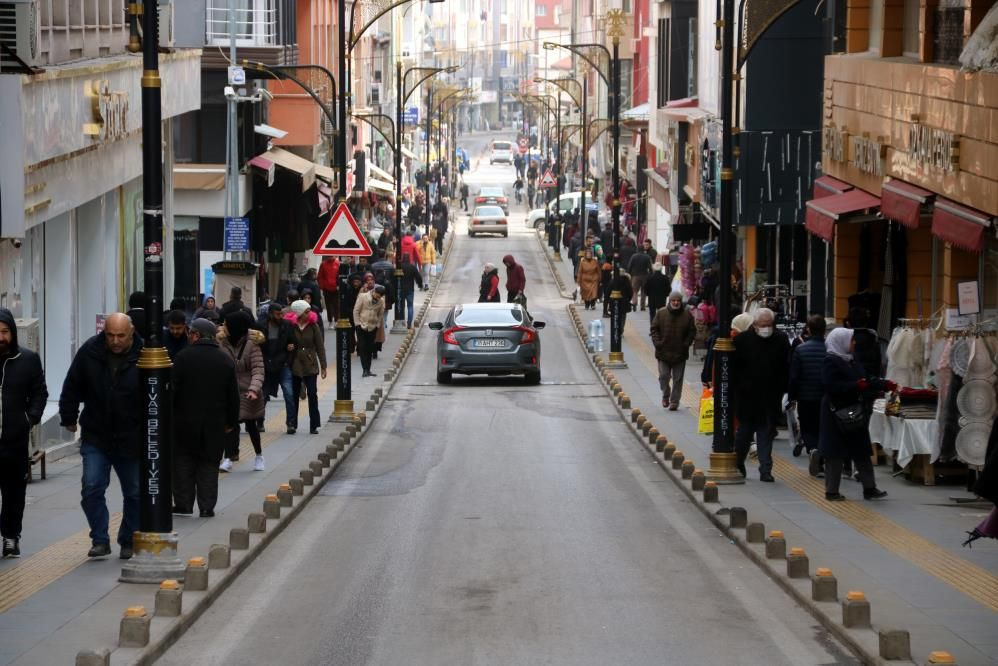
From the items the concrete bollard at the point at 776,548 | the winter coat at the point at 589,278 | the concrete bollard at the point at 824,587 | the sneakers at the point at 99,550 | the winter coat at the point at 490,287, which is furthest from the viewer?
the winter coat at the point at 589,278

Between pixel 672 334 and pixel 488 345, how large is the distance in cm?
566

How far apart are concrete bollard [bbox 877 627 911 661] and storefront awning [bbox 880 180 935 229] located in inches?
404

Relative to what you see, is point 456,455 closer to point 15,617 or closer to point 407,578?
point 407,578

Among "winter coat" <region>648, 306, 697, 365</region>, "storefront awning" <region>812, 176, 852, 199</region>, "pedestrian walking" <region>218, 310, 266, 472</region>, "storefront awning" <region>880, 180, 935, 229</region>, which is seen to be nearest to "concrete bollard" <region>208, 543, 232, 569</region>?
"pedestrian walking" <region>218, 310, 266, 472</region>

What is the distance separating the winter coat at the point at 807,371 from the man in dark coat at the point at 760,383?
11 centimetres

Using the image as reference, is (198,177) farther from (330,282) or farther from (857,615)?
(857,615)

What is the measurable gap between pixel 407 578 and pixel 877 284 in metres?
14.1

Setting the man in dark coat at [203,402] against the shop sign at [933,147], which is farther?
the shop sign at [933,147]

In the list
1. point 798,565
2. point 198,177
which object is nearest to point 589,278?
point 198,177

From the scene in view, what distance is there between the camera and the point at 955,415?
56.0 ft

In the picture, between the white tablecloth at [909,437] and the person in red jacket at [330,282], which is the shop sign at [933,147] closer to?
the white tablecloth at [909,437]

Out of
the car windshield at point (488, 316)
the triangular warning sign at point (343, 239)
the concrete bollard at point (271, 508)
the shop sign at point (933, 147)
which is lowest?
the car windshield at point (488, 316)

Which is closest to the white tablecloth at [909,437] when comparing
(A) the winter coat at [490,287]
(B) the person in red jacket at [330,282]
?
(B) the person in red jacket at [330,282]

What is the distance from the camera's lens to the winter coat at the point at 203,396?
14648mm
